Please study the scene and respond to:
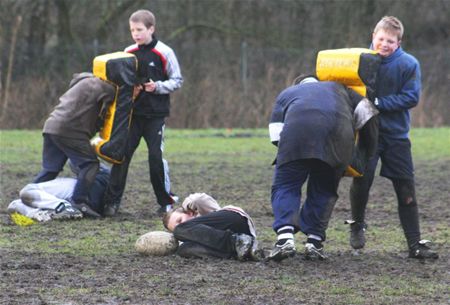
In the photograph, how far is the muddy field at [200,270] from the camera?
5.98 metres

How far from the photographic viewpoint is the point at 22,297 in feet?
19.3

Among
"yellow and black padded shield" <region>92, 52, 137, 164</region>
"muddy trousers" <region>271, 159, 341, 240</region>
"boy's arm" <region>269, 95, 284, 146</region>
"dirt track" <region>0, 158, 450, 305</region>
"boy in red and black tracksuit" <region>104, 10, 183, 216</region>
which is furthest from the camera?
"boy in red and black tracksuit" <region>104, 10, 183, 216</region>

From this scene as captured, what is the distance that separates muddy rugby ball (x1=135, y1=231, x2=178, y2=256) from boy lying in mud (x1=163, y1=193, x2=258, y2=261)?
7cm

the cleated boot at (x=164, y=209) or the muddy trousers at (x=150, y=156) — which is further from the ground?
the muddy trousers at (x=150, y=156)

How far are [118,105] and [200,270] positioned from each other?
3.14 m

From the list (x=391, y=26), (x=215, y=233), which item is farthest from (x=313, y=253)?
(x=391, y=26)

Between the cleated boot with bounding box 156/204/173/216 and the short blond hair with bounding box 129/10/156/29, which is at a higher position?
the short blond hair with bounding box 129/10/156/29

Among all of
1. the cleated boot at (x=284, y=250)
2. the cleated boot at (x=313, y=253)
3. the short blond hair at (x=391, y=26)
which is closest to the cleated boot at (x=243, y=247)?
the cleated boot at (x=284, y=250)

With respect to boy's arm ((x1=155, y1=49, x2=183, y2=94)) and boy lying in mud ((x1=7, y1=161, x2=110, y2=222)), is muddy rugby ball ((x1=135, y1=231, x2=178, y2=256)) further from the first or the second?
boy's arm ((x1=155, y1=49, x2=183, y2=94))

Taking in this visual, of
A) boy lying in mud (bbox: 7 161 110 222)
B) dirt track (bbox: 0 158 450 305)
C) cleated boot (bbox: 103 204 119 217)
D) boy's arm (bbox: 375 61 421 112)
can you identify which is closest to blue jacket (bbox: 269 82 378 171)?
boy's arm (bbox: 375 61 421 112)

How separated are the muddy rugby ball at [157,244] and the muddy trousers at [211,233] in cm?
7

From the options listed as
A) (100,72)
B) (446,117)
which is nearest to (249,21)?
(446,117)

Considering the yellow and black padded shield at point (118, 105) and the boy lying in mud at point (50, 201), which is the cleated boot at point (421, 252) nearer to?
the yellow and black padded shield at point (118, 105)

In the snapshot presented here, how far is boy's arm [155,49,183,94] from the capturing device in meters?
9.77
